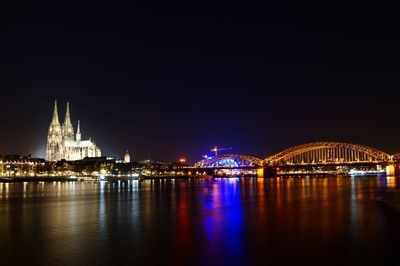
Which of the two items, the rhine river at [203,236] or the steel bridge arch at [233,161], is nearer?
the rhine river at [203,236]

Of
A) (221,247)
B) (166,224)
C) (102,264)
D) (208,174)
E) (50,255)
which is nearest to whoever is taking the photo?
(102,264)

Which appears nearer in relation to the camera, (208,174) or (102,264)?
(102,264)

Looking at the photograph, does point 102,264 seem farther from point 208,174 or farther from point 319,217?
point 208,174

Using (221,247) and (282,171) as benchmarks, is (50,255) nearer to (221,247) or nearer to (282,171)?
(221,247)

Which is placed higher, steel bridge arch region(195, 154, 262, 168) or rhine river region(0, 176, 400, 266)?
steel bridge arch region(195, 154, 262, 168)

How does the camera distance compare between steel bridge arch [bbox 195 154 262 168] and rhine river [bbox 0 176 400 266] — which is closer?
rhine river [bbox 0 176 400 266]

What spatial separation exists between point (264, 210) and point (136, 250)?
1993cm

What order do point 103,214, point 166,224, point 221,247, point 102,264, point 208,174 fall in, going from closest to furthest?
point 102,264 < point 221,247 < point 166,224 < point 103,214 < point 208,174

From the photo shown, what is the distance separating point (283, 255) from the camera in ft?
72.5

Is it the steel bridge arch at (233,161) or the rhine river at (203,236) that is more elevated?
the steel bridge arch at (233,161)

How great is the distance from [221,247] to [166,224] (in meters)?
9.60

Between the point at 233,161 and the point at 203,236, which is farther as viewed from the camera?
the point at 233,161

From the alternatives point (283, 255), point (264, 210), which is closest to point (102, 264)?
point (283, 255)

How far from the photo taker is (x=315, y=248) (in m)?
23.4
